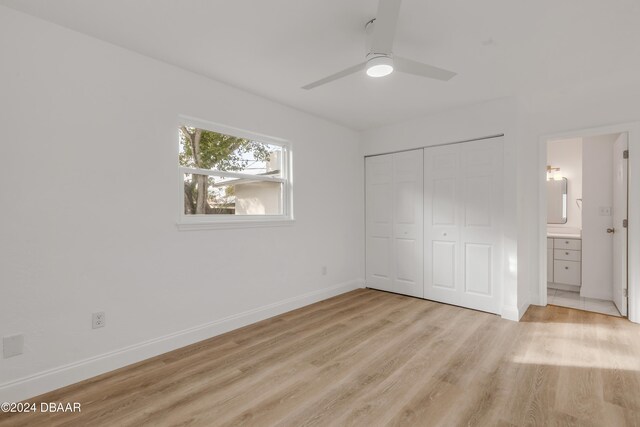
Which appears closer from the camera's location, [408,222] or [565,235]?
[408,222]

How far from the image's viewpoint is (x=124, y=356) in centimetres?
239

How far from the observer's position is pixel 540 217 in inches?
148

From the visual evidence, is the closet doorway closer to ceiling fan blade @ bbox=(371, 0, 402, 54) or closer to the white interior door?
the white interior door

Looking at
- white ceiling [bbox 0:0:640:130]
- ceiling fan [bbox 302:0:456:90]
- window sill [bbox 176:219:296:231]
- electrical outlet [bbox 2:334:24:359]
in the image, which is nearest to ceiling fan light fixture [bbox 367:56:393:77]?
ceiling fan [bbox 302:0:456:90]

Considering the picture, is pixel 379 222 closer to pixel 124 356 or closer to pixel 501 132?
pixel 501 132

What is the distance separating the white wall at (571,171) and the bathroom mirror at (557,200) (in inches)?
2.1

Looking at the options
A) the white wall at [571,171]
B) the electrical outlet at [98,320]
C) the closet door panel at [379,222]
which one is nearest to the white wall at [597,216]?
the white wall at [571,171]

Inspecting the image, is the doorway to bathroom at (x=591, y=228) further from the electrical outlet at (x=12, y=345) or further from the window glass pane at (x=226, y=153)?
the electrical outlet at (x=12, y=345)

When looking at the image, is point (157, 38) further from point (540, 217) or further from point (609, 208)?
point (609, 208)

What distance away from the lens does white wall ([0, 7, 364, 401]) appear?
6.46 feet

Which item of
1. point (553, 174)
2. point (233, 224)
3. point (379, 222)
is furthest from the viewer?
point (553, 174)

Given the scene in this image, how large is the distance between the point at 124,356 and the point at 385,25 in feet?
9.59

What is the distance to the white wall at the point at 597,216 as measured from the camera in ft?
12.5

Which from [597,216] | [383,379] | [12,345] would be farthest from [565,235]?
[12,345]
